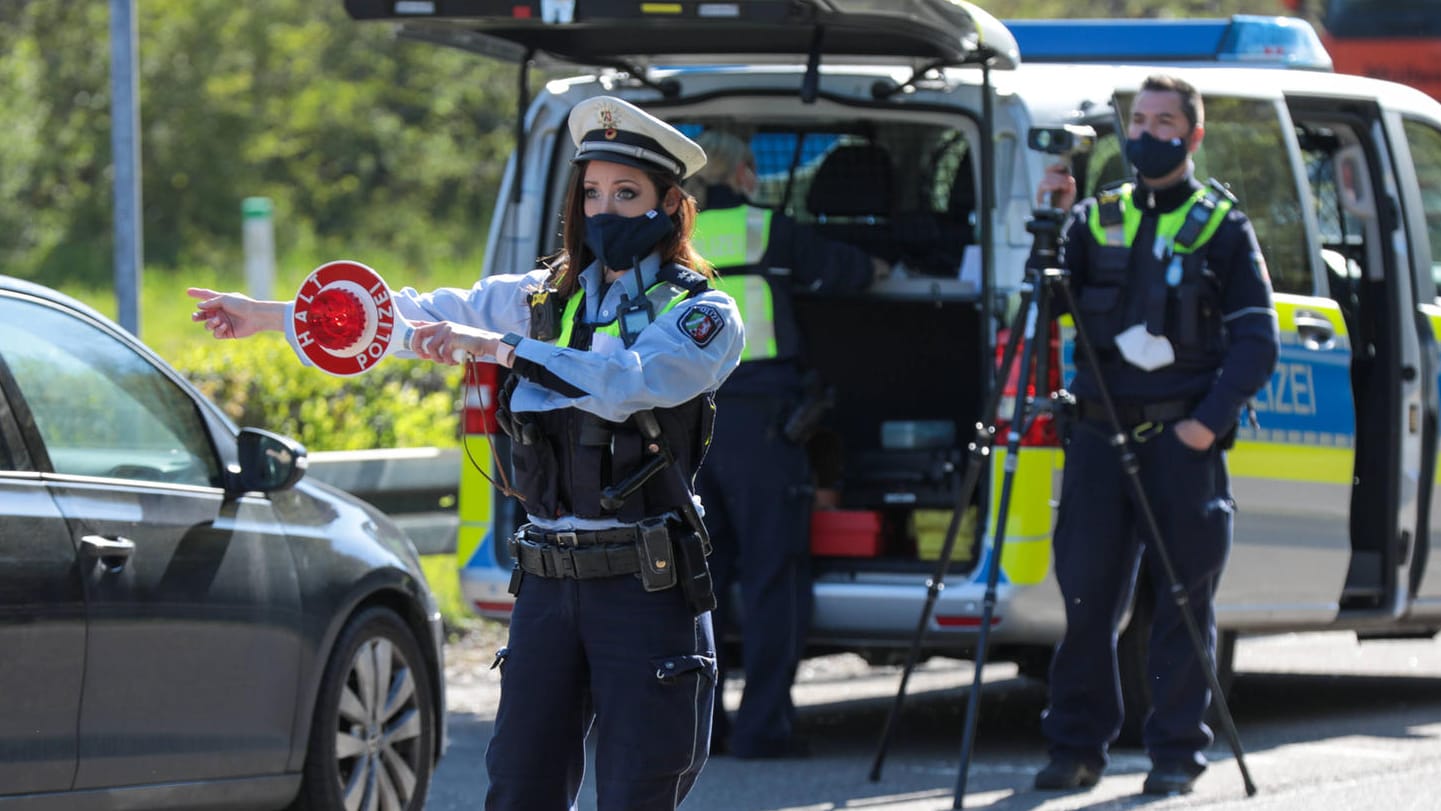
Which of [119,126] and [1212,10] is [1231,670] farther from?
[1212,10]

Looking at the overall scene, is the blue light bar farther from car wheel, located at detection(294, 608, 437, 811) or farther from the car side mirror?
the car side mirror

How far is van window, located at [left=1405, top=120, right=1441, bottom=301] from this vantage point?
25.9 feet

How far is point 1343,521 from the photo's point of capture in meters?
7.45

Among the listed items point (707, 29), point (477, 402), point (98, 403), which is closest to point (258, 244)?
point (477, 402)

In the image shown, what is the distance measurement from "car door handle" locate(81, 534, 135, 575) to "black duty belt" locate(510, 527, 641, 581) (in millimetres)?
1154

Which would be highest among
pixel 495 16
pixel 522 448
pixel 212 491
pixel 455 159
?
pixel 495 16

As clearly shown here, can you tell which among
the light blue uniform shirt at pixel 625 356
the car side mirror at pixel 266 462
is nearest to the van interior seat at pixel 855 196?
the car side mirror at pixel 266 462

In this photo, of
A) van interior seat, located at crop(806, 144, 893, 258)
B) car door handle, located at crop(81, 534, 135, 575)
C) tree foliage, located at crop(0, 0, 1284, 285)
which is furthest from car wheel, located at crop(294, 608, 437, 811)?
tree foliage, located at crop(0, 0, 1284, 285)

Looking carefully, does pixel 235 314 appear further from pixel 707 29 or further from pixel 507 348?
pixel 707 29

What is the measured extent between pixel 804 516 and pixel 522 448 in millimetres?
2968

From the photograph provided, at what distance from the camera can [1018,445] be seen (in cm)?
655

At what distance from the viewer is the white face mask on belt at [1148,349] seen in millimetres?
6477

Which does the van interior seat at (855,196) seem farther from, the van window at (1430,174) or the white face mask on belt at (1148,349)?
the van window at (1430,174)

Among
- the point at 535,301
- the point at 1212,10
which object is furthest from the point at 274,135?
the point at 535,301
